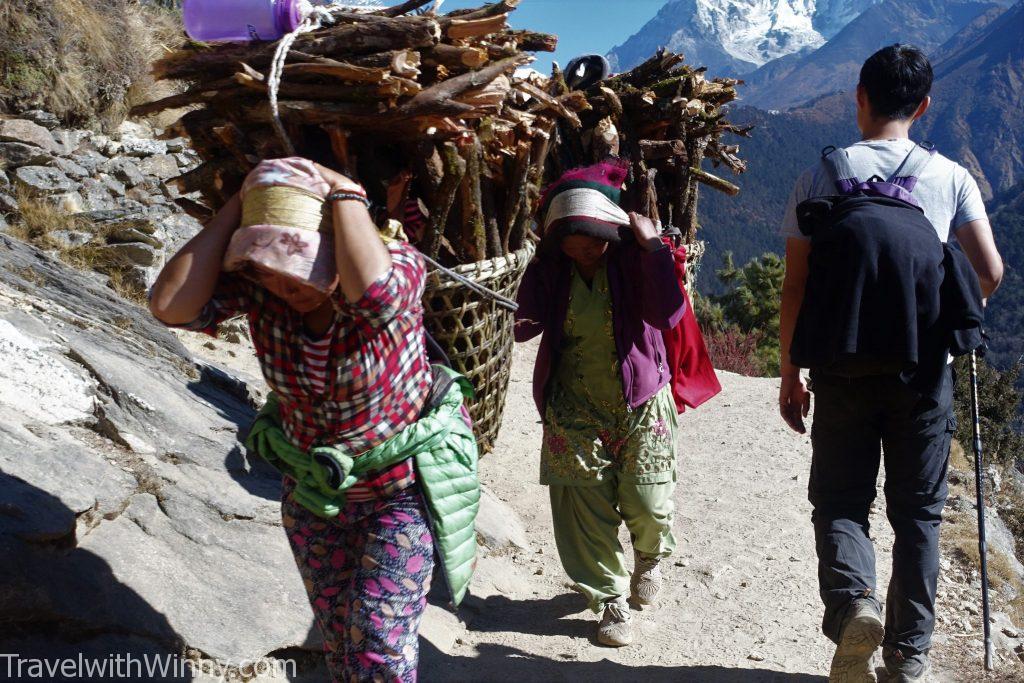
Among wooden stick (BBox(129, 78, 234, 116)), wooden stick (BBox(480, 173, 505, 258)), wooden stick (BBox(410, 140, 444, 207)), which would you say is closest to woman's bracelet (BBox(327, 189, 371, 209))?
wooden stick (BBox(129, 78, 234, 116))

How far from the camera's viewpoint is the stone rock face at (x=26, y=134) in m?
7.11

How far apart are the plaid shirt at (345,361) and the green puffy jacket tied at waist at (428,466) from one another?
0.04m

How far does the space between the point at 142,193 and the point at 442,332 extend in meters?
5.20

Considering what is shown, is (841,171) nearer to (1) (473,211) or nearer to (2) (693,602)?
(1) (473,211)

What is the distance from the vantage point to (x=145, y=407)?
296 cm

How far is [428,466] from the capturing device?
1815 mm

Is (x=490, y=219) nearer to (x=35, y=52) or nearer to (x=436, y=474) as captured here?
(x=436, y=474)

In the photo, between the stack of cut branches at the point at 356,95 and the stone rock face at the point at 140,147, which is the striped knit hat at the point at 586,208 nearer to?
the stack of cut branches at the point at 356,95

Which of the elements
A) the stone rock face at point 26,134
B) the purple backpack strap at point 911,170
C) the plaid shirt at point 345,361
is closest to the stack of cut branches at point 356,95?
the plaid shirt at point 345,361

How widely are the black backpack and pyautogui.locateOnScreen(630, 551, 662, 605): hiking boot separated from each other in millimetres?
1268

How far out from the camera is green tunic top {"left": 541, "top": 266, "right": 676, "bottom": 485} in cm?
292

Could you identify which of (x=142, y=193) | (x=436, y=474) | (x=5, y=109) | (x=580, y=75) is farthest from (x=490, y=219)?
(x=5, y=109)

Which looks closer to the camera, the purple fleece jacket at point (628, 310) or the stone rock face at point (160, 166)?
the purple fleece jacket at point (628, 310)

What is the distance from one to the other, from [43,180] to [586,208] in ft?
19.2
